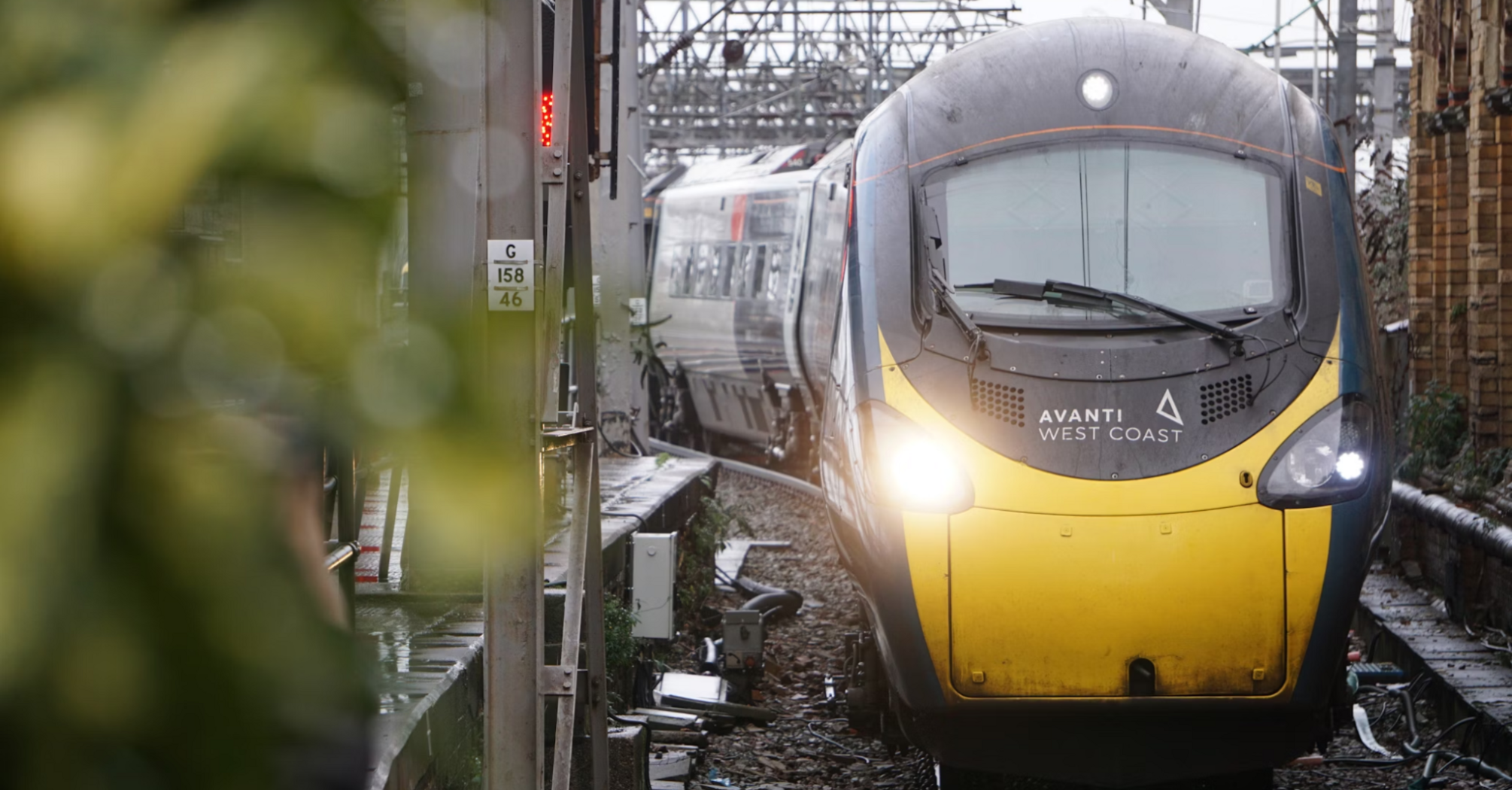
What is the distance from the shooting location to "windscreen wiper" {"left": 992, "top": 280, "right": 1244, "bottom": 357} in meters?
6.04

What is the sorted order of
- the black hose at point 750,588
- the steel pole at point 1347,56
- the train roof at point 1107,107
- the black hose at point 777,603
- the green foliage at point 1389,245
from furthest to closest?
the green foliage at point 1389,245, the steel pole at point 1347,56, the black hose at point 750,588, the black hose at point 777,603, the train roof at point 1107,107

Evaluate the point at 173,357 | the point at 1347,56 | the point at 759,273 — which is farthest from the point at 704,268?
the point at 173,357

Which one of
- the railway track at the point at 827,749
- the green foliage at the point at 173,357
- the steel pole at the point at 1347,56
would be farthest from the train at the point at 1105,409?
the steel pole at the point at 1347,56

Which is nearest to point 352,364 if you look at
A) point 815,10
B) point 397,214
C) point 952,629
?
point 397,214

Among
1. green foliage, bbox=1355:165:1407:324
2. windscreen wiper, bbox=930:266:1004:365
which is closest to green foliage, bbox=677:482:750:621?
windscreen wiper, bbox=930:266:1004:365

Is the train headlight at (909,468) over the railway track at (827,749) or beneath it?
over

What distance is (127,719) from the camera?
52cm

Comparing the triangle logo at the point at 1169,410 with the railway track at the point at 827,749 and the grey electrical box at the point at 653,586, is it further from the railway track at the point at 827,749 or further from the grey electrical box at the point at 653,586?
the grey electrical box at the point at 653,586

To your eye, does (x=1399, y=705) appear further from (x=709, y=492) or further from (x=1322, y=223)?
(x=709, y=492)

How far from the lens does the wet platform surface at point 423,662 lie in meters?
1.23

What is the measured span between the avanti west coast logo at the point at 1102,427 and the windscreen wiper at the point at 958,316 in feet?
1.03

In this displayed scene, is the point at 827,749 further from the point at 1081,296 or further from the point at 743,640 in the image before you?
the point at 1081,296

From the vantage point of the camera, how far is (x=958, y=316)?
20.0 feet

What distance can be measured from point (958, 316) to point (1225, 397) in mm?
909
